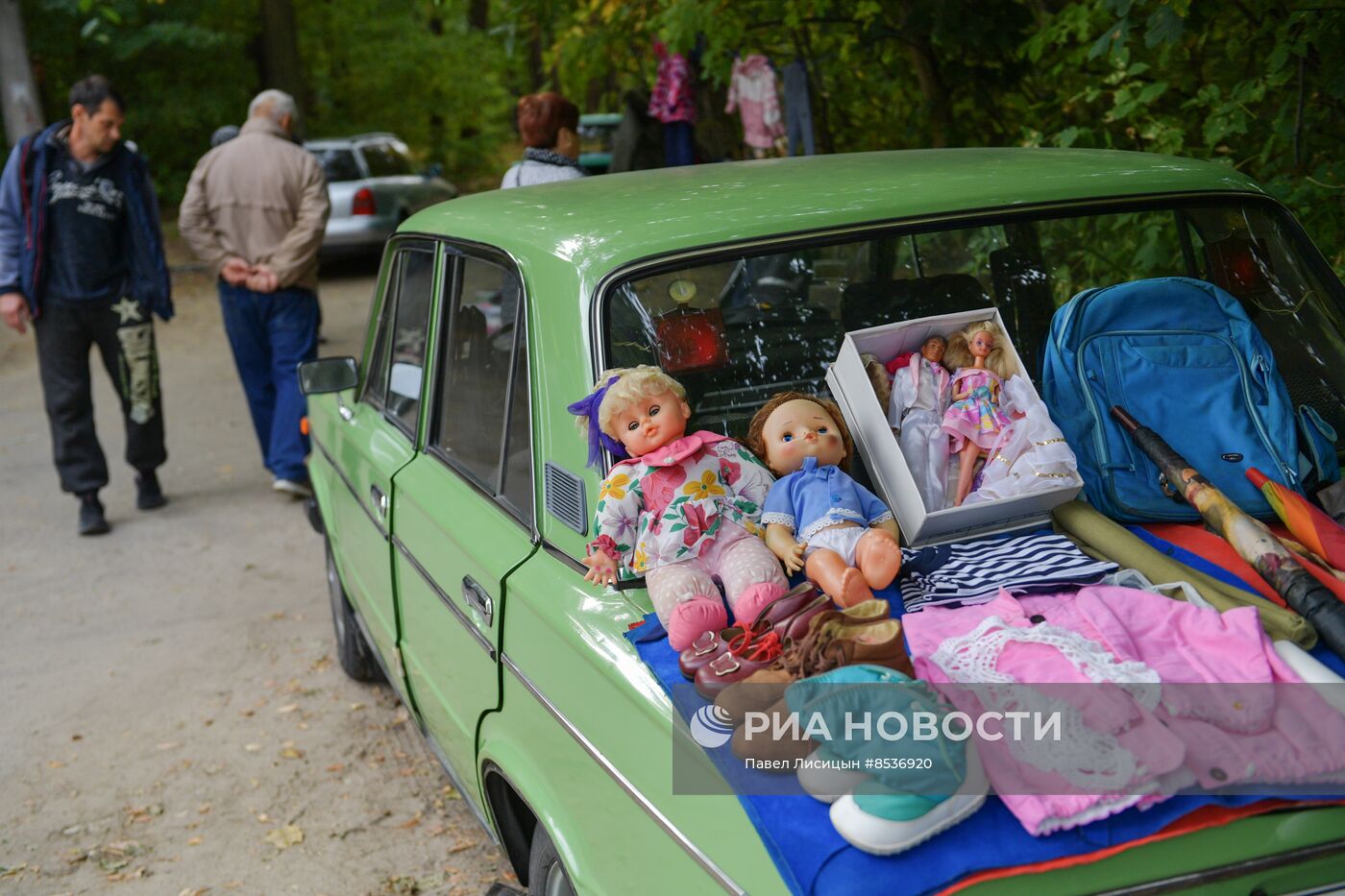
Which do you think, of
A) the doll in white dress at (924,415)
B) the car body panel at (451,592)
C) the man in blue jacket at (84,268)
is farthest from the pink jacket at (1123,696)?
the man in blue jacket at (84,268)

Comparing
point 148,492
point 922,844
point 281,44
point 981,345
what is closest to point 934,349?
point 981,345

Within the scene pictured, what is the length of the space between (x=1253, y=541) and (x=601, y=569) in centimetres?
120

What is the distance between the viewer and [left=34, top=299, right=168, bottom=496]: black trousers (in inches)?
262

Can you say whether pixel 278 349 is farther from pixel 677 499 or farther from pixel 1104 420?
pixel 1104 420

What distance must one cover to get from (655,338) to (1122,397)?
106 centimetres

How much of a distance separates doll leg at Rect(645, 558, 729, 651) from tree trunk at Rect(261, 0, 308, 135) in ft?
60.5

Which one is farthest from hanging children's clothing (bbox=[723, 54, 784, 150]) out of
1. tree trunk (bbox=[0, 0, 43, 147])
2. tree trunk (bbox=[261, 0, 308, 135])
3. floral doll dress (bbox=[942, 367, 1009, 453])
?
tree trunk (bbox=[261, 0, 308, 135])

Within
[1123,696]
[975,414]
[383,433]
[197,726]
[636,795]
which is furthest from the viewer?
[197,726]

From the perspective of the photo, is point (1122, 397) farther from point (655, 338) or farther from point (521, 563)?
point (521, 563)

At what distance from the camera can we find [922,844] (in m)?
1.68

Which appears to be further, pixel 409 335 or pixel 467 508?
pixel 409 335

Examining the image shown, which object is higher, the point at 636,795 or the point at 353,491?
the point at 636,795

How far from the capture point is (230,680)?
16.5ft

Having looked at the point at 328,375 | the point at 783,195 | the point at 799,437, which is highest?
the point at 783,195
